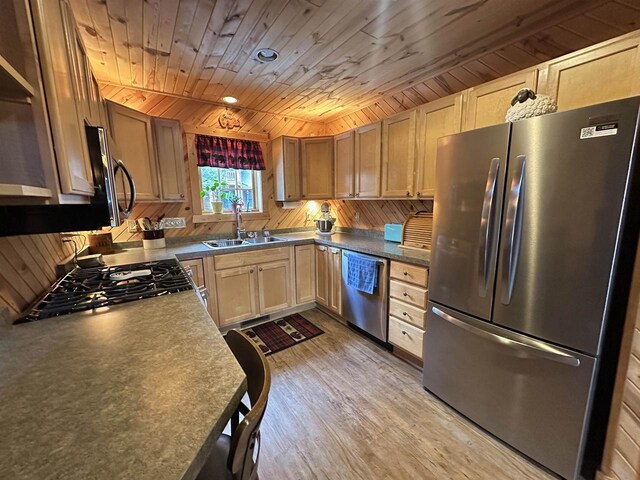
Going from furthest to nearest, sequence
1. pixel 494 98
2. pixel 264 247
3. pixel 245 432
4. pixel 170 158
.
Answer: pixel 264 247, pixel 170 158, pixel 494 98, pixel 245 432

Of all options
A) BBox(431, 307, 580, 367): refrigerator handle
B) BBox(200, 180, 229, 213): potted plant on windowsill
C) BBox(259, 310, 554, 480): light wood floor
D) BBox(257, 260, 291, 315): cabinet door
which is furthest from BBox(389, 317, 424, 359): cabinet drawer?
BBox(200, 180, 229, 213): potted plant on windowsill

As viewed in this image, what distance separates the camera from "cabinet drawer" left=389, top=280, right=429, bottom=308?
6.81ft

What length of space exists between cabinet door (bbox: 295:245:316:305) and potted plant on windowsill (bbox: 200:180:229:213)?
1.08 metres

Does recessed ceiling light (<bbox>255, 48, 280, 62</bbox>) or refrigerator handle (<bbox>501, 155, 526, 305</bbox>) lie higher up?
recessed ceiling light (<bbox>255, 48, 280, 62</bbox>)

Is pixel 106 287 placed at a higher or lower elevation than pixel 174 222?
lower

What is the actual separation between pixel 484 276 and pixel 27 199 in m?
1.92

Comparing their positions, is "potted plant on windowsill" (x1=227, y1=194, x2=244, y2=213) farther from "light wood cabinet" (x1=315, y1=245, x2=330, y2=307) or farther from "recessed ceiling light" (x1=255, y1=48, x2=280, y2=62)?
"recessed ceiling light" (x1=255, y1=48, x2=280, y2=62)

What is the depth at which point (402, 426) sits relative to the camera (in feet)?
5.65

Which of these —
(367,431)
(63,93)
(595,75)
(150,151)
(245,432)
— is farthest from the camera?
(150,151)

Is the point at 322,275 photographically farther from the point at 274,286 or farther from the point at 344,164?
the point at 344,164

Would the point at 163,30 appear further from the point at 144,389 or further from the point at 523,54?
the point at 523,54

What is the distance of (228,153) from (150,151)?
883 mm

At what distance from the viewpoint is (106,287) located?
1.52m

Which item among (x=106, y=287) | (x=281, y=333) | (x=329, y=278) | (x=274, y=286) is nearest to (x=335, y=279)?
(x=329, y=278)
